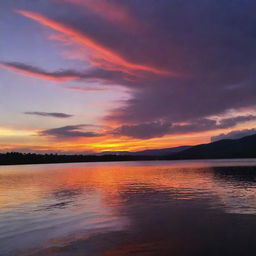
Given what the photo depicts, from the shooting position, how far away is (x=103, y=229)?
2033cm

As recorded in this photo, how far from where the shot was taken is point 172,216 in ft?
81.0

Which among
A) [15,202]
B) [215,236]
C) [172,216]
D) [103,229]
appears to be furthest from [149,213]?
[15,202]

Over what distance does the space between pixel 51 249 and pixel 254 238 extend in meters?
12.5

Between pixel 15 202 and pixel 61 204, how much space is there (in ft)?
22.3

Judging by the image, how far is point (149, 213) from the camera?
26.5m

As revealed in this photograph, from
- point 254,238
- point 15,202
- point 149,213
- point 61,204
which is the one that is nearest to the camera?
point 254,238

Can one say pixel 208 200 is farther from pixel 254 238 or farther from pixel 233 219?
pixel 254 238

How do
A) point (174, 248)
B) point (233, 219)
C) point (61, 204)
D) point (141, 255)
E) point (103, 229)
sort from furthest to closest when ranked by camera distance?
1. point (61, 204)
2. point (233, 219)
3. point (103, 229)
4. point (174, 248)
5. point (141, 255)

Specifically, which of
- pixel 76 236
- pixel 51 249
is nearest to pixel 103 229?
pixel 76 236

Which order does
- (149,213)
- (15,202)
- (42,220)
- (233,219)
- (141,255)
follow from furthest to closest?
(15,202)
(149,213)
(42,220)
(233,219)
(141,255)

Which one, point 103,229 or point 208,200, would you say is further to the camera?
point 208,200

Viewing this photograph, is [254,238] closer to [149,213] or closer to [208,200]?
[149,213]

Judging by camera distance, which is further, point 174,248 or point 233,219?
point 233,219

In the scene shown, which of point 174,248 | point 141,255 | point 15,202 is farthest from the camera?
point 15,202
